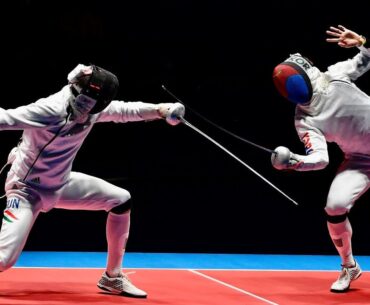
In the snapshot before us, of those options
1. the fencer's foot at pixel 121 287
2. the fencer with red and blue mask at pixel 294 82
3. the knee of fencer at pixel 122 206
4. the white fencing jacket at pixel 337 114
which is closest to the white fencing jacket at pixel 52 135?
the knee of fencer at pixel 122 206

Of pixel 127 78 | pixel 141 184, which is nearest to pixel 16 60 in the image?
pixel 127 78

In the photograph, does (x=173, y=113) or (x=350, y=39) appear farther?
(x=350, y=39)

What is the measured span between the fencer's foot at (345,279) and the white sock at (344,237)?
0.04 metres

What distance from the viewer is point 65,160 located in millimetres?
4332

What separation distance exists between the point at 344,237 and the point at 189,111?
7.93 ft

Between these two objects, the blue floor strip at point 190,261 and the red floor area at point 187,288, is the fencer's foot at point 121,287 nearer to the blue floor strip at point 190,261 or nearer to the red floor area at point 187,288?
the red floor area at point 187,288

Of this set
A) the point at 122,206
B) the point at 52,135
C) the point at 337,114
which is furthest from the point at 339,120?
the point at 52,135

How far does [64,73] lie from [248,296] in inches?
122

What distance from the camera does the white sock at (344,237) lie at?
485 cm

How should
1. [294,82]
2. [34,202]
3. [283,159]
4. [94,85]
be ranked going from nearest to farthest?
[94,85], [34,202], [283,159], [294,82]

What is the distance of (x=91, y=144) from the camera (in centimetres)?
677

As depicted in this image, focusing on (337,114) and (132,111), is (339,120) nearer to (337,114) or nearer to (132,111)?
(337,114)

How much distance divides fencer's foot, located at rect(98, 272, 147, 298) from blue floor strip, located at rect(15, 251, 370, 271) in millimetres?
1241

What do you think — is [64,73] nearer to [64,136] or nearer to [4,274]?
[4,274]
